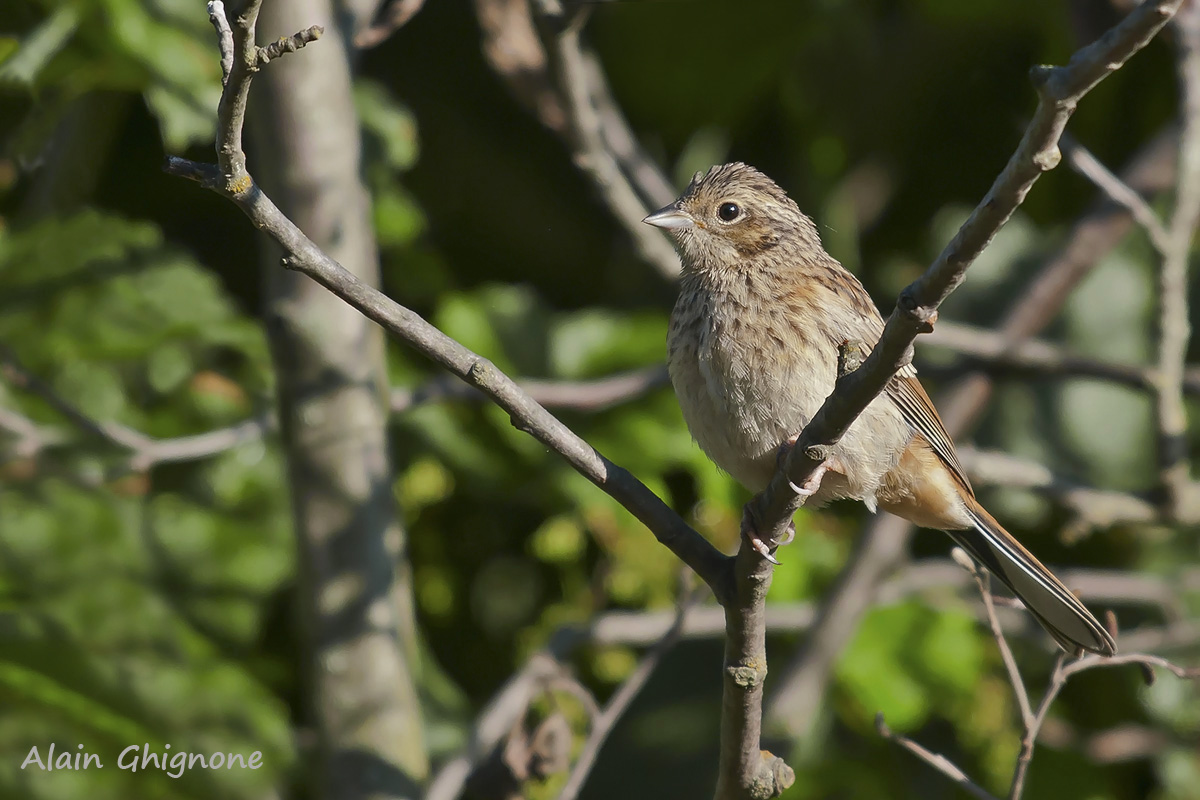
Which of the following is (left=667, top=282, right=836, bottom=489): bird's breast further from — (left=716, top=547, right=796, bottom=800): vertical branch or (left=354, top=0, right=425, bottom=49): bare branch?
(left=354, top=0, right=425, bottom=49): bare branch

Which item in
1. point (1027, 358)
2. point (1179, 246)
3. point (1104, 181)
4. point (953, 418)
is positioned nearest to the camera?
point (1104, 181)

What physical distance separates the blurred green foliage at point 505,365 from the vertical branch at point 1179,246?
515 mm

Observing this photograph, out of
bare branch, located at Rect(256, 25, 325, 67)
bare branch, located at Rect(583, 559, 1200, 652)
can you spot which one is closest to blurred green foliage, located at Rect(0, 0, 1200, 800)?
bare branch, located at Rect(583, 559, 1200, 652)

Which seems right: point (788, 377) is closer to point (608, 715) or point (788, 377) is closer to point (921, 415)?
point (921, 415)

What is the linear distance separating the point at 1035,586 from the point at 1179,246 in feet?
4.93

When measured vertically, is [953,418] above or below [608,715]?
above

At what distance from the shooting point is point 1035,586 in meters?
3.29

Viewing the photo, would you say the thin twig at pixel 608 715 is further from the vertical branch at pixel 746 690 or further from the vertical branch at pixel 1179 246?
the vertical branch at pixel 1179 246

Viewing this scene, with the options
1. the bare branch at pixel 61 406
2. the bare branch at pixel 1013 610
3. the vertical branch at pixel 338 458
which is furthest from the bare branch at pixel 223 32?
the bare branch at pixel 1013 610

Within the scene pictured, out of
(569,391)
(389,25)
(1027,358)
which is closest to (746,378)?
(569,391)

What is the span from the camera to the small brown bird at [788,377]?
120 inches

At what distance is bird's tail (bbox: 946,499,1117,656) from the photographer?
3.11m

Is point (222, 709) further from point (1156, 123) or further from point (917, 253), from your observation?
point (1156, 123)

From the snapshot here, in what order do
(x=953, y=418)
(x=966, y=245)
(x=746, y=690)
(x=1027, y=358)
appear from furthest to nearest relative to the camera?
1. (x=953, y=418)
2. (x=1027, y=358)
3. (x=746, y=690)
4. (x=966, y=245)
